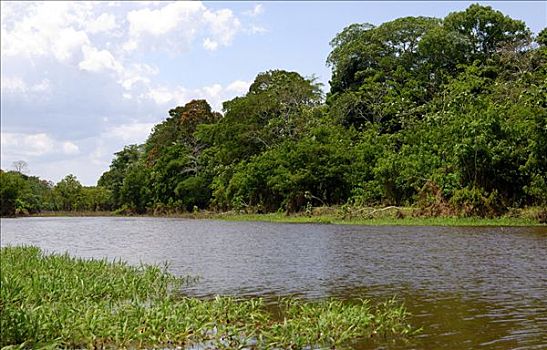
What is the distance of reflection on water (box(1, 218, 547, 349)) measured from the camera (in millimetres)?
9844

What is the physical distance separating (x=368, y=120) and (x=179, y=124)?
96.7 feet

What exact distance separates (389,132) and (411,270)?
3726 cm

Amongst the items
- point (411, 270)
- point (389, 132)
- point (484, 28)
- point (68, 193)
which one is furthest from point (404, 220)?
point (68, 193)

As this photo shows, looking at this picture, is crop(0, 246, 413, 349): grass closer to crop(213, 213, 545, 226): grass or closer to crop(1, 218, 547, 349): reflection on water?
crop(1, 218, 547, 349): reflection on water

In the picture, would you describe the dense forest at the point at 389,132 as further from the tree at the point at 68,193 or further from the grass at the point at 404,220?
the tree at the point at 68,193

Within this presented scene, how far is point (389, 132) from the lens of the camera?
173ft

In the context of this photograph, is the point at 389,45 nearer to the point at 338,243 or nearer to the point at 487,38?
the point at 487,38

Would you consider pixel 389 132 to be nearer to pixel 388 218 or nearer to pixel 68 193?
pixel 388 218

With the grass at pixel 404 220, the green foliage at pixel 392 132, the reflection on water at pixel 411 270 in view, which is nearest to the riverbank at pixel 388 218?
the grass at pixel 404 220

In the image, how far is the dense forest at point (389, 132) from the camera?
34.4m

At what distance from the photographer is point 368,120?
55.2 metres

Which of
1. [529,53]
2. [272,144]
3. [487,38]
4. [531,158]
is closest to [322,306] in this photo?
[531,158]

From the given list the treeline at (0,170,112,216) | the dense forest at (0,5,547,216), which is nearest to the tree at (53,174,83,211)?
the treeline at (0,170,112,216)

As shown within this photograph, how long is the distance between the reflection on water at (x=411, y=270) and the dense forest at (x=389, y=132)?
19.4 ft
